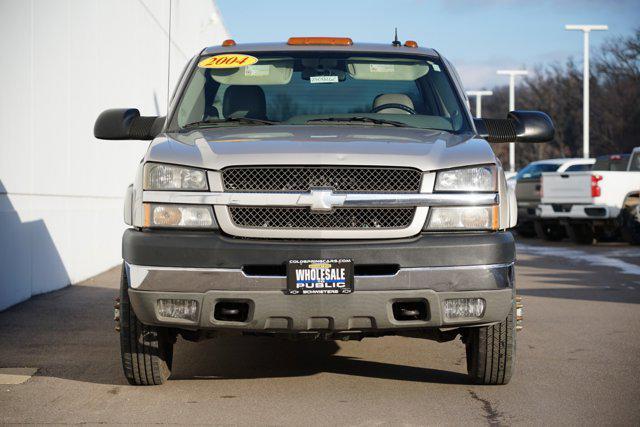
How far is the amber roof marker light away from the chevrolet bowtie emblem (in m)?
2.14

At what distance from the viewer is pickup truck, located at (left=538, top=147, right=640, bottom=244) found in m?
22.0

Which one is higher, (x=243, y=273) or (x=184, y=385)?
(x=243, y=273)

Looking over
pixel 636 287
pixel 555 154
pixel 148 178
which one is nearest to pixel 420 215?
pixel 148 178

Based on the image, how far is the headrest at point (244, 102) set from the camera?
272 inches

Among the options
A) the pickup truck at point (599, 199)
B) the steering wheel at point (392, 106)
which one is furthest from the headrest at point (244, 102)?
the pickup truck at point (599, 199)

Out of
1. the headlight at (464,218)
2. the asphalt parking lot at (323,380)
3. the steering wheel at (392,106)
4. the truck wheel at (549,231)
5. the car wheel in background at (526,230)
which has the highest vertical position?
the steering wheel at (392,106)

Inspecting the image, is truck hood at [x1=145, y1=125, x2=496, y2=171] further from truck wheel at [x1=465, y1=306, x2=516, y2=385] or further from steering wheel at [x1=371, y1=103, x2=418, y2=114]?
truck wheel at [x1=465, y1=306, x2=516, y2=385]

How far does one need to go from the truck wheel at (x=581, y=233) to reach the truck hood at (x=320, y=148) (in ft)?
57.4

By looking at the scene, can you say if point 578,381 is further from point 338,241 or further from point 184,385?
point 184,385

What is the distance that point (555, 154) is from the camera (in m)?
77.7

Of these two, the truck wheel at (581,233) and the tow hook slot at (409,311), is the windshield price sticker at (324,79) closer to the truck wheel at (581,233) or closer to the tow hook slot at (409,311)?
the tow hook slot at (409,311)

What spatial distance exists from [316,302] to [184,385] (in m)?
1.28

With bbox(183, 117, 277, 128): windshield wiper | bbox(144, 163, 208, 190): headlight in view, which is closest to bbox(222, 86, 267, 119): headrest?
bbox(183, 117, 277, 128): windshield wiper

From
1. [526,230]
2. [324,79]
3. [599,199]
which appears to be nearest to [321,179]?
[324,79]
